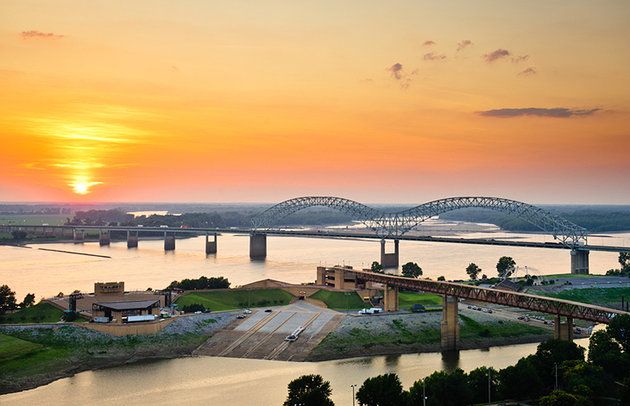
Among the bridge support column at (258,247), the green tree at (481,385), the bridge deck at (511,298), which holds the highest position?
the bridge support column at (258,247)

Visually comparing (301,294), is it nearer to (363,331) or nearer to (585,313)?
(363,331)

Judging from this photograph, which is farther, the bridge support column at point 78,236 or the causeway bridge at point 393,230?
the bridge support column at point 78,236

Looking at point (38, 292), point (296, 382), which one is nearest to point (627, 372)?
point (296, 382)

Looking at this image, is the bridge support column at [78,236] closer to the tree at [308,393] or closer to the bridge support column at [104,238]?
the bridge support column at [104,238]

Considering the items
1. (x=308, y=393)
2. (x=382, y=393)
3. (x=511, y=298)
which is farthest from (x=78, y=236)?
(x=382, y=393)

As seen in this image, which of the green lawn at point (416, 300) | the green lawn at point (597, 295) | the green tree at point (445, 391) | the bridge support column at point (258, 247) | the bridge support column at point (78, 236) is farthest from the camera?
the bridge support column at point (78, 236)

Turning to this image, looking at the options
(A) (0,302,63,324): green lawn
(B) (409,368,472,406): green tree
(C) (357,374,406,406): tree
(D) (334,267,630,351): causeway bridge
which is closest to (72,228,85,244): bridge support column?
(A) (0,302,63,324): green lawn

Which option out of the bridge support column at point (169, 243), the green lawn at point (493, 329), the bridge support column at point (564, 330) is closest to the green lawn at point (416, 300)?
the green lawn at point (493, 329)
